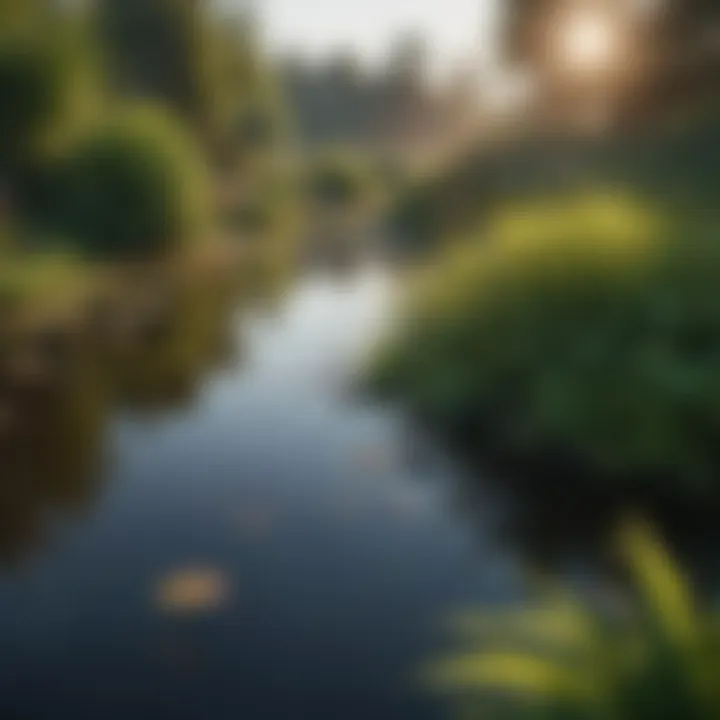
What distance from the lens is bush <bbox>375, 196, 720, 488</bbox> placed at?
336 cm

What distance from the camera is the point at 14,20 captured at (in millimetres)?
7559

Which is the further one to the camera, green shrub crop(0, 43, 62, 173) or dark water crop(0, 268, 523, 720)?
green shrub crop(0, 43, 62, 173)

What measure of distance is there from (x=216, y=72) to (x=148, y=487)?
289 inches

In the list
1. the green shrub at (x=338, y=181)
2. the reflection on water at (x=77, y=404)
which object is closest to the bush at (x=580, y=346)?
the reflection on water at (x=77, y=404)

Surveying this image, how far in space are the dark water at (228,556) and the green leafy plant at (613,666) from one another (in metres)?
0.31

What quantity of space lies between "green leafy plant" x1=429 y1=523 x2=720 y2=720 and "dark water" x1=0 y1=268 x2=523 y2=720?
1.01ft

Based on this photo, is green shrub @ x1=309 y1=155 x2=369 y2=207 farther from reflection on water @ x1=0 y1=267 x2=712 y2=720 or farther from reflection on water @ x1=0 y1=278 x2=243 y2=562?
reflection on water @ x1=0 y1=267 x2=712 y2=720

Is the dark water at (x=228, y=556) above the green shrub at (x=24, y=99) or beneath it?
beneath

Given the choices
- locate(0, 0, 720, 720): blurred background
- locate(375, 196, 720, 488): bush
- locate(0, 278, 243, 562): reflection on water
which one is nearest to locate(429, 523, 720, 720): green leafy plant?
locate(0, 0, 720, 720): blurred background

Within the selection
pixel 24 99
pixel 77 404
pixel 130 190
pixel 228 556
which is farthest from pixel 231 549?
pixel 130 190

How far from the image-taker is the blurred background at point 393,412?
2301 mm

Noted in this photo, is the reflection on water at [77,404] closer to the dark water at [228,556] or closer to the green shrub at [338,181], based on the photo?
the dark water at [228,556]

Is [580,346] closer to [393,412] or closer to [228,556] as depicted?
[393,412]

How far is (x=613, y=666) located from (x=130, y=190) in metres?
7.38
